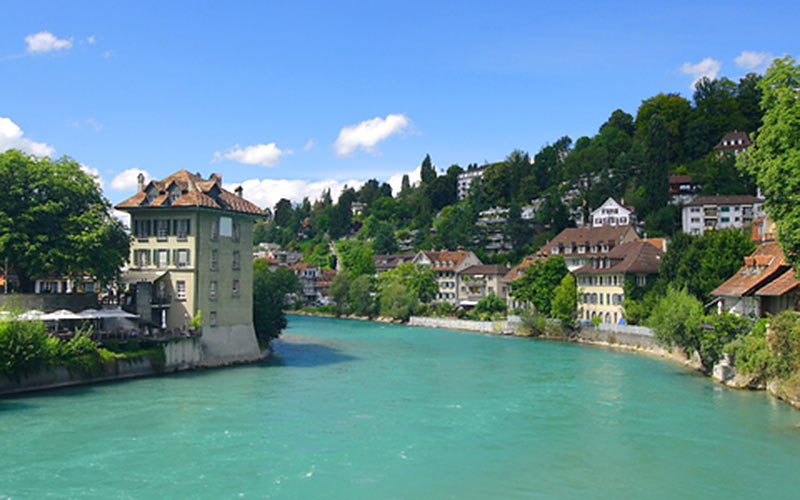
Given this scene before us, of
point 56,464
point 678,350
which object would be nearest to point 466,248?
point 678,350

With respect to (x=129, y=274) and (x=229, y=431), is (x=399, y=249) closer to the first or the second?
(x=129, y=274)

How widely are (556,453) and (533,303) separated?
149 ft

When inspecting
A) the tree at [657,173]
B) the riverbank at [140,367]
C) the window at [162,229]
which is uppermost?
the tree at [657,173]

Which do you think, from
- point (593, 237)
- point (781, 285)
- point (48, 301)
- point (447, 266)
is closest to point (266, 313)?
point (48, 301)

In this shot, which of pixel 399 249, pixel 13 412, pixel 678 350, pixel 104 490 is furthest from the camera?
pixel 399 249

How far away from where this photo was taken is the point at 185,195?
41.2 m

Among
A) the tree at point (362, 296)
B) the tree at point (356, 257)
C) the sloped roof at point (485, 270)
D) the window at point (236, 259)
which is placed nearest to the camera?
the window at point (236, 259)

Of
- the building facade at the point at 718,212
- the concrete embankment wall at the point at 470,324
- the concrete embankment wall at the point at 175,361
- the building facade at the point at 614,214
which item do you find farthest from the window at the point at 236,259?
the building facade at the point at 614,214

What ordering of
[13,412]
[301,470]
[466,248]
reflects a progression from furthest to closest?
1. [466,248]
2. [13,412]
3. [301,470]

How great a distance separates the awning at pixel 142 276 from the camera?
40.3 meters

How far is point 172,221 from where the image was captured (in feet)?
134

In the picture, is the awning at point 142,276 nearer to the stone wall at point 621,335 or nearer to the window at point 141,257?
the window at point 141,257

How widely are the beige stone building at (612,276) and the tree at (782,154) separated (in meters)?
28.3

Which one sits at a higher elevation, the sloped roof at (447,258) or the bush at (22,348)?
the sloped roof at (447,258)
